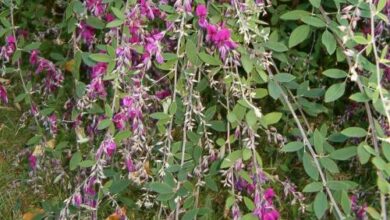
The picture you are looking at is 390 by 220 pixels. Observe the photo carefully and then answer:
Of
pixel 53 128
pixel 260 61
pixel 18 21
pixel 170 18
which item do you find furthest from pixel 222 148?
pixel 18 21

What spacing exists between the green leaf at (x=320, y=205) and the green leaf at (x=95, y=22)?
0.81 m

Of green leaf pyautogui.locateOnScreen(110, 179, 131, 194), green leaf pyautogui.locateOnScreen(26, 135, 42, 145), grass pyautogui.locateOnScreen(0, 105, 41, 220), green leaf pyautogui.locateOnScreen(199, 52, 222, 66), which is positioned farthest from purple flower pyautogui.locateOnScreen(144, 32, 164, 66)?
grass pyautogui.locateOnScreen(0, 105, 41, 220)

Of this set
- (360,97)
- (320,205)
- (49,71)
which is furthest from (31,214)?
(360,97)

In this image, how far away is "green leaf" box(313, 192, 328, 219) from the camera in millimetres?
1595

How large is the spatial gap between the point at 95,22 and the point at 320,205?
2.80ft

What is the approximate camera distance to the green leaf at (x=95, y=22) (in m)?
1.94

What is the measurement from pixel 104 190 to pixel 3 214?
0.72 metres

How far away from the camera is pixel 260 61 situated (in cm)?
174

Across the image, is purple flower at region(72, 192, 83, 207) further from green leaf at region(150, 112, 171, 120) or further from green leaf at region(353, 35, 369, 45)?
green leaf at region(353, 35, 369, 45)

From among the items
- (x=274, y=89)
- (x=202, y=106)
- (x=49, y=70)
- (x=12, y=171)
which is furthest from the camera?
(x=12, y=171)

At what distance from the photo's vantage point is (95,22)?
195cm

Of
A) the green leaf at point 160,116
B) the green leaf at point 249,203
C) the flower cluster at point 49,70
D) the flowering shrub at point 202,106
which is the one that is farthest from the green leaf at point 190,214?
the flower cluster at point 49,70

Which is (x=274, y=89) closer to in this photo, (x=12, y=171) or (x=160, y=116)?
(x=160, y=116)

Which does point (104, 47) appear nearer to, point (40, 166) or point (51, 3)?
point (40, 166)
